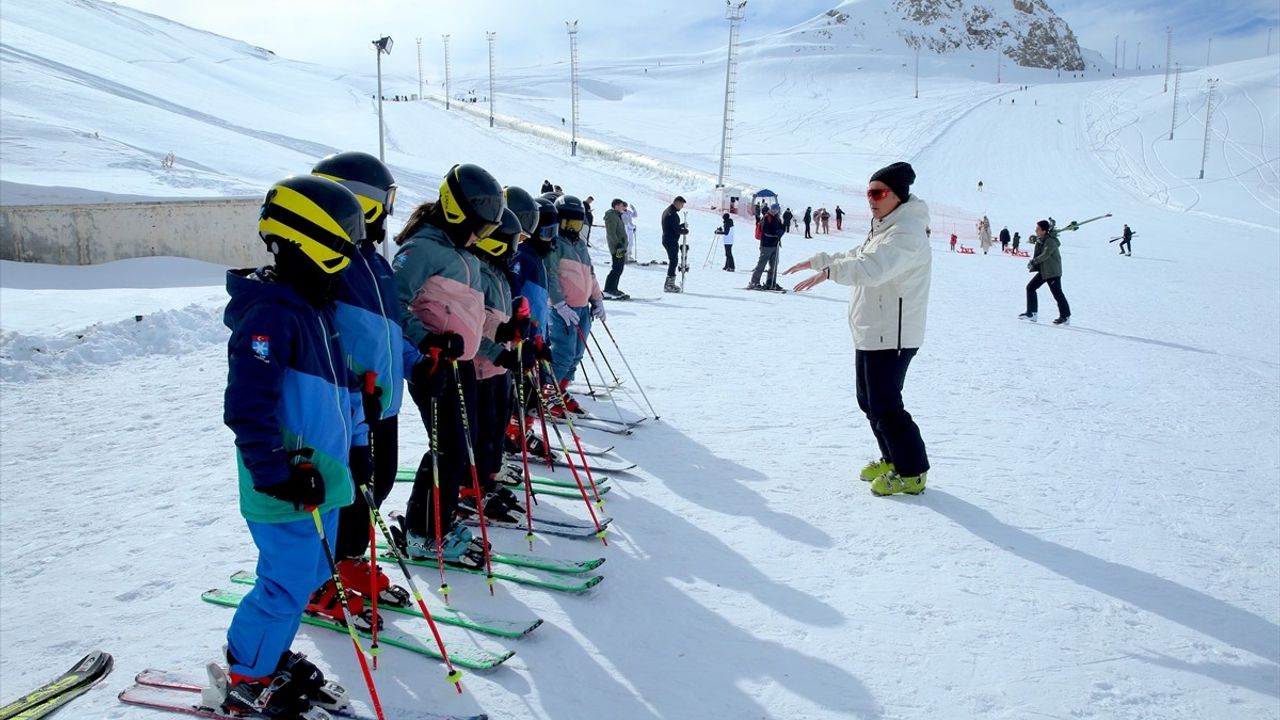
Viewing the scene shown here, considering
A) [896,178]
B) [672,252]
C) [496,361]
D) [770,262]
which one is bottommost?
[496,361]

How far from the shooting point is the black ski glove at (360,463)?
3.16 m

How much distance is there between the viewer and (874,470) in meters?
5.58

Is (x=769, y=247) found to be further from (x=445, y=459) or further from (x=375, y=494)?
(x=375, y=494)

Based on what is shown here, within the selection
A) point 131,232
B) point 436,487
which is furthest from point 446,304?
point 131,232

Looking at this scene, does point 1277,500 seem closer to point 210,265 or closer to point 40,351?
point 40,351

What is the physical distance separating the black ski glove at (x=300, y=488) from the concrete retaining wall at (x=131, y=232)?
11464 millimetres

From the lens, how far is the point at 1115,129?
2473 inches

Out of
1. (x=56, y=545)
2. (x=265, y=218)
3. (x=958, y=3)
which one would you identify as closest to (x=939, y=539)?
(x=265, y=218)

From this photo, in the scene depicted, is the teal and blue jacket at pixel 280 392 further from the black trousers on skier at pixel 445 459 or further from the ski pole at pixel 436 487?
the black trousers on skier at pixel 445 459

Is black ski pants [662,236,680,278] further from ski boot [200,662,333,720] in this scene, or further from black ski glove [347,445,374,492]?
ski boot [200,662,333,720]

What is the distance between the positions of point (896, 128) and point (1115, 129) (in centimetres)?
1600

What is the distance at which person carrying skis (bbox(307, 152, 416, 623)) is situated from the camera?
3.26m

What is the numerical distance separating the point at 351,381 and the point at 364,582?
1.03 metres

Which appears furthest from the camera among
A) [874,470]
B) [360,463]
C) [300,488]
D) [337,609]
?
[874,470]
